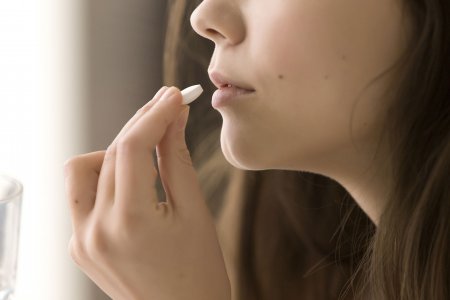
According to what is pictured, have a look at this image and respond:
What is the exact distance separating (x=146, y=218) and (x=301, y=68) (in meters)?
0.20

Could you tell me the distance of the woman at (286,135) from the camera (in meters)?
0.66

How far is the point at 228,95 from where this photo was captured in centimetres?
69

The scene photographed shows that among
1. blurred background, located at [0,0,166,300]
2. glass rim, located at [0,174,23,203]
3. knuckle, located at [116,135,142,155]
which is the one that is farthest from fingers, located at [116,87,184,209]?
blurred background, located at [0,0,166,300]

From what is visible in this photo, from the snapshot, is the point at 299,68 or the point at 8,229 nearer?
the point at 299,68

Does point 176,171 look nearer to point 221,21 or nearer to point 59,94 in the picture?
point 221,21

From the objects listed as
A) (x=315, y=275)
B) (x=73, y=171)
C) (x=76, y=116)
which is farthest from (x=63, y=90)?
(x=315, y=275)

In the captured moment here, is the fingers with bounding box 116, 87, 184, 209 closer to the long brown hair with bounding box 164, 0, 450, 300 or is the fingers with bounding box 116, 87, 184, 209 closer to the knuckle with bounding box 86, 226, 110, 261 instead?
the knuckle with bounding box 86, 226, 110, 261

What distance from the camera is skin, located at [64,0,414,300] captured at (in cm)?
66

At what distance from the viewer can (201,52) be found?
3.54 ft

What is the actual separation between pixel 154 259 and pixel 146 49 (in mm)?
504

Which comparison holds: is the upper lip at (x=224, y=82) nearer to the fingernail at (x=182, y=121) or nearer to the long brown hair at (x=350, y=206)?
the fingernail at (x=182, y=121)

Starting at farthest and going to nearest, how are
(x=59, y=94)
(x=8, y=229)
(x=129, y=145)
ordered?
(x=59, y=94) → (x=8, y=229) → (x=129, y=145)

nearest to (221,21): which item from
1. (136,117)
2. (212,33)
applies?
(212,33)

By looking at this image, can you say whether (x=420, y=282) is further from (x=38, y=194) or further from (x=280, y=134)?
(x=38, y=194)
